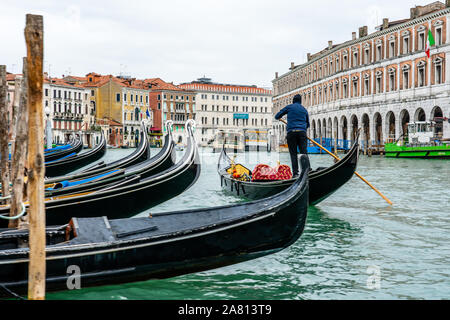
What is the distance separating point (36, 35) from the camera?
2.62 meters

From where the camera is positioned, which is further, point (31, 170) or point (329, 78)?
point (329, 78)

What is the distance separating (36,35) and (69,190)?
2.83 meters

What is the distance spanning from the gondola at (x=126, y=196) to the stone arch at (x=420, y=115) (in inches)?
791

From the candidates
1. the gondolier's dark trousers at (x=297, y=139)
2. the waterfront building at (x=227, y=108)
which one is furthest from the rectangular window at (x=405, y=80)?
the waterfront building at (x=227, y=108)

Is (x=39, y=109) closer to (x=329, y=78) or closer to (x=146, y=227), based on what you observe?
(x=146, y=227)

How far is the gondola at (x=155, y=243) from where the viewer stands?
3058mm

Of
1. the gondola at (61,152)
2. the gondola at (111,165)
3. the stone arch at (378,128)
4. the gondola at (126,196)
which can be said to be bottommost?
the gondola at (126,196)

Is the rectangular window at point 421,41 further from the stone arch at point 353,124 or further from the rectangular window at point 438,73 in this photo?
the stone arch at point 353,124

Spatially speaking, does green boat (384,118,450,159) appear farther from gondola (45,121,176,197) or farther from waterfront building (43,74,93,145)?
waterfront building (43,74,93,145)

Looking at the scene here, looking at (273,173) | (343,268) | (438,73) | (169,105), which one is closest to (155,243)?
(343,268)

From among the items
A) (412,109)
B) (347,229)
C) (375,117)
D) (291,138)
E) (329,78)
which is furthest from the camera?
(329,78)

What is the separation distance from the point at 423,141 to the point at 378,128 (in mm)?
6615

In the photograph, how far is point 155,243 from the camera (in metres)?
3.26
